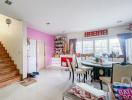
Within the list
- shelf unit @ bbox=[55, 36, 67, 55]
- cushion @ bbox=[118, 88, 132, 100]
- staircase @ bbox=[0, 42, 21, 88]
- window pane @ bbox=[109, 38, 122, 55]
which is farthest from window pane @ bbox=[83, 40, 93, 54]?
cushion @ bbox=[118, 88, 132, 100]

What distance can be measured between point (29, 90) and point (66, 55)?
3.95 m

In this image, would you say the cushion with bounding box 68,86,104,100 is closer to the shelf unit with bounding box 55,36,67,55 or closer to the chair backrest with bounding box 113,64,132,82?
the chair backrest with bounding box 113,64,132,82

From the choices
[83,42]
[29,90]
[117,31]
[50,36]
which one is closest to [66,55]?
[83,42]

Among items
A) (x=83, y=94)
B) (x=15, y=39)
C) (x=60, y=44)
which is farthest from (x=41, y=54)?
(x=83, y=94)

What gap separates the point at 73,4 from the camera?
2998 millimetres

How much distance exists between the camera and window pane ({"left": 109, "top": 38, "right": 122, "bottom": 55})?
5.91m

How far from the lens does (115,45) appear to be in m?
6.06

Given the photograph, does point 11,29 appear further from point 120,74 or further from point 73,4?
point 120,74

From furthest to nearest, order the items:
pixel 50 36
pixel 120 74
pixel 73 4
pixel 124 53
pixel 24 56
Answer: pixel 50 36
pixel 124 53
pixel 24 56
pixel 73 4
pixel 120 74

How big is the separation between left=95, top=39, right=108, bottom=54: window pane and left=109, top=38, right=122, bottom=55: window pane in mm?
Answer: 279

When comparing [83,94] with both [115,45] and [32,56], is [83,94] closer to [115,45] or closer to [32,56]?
[32,56]

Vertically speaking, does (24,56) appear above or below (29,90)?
above

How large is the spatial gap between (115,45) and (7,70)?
5568mm

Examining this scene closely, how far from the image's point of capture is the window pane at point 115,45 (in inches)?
233
